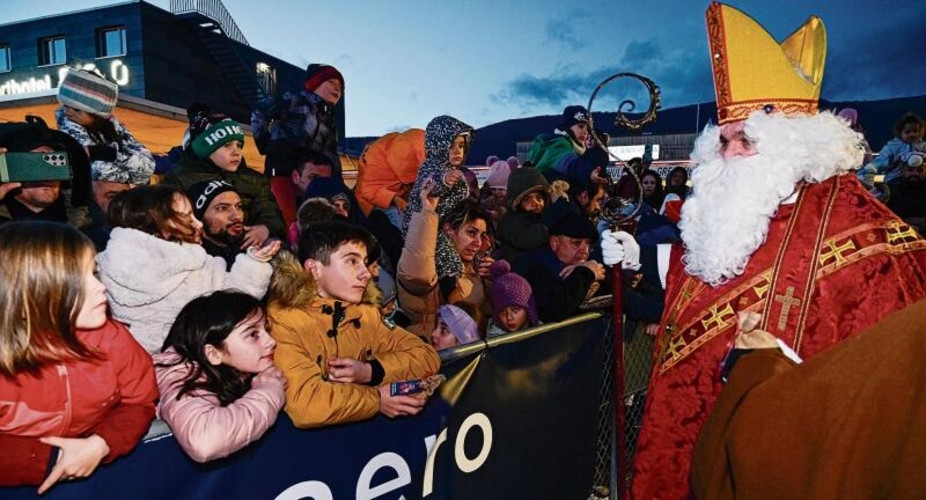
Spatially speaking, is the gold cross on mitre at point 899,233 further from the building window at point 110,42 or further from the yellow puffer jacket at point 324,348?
the building window at point 110,42

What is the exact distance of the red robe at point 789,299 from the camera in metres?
2.61

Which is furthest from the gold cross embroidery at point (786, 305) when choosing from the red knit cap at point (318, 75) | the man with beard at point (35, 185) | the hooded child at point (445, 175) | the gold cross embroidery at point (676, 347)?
the red knit cap at point (318, 75)

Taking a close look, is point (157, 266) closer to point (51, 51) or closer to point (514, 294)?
point (514, 294)

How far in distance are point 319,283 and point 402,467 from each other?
3.11 feet

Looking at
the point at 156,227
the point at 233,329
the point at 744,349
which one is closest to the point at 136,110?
the point at 156,227

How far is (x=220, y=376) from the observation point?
2.36 meters

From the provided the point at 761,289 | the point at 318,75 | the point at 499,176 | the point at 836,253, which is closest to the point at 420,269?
the point at 761,289

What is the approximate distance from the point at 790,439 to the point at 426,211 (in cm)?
307

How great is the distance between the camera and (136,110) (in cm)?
919

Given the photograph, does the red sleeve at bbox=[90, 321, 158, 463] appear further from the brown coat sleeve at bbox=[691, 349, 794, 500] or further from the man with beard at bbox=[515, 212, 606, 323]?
Result: the man with beard at bbox=[515, 212, 606, 323]

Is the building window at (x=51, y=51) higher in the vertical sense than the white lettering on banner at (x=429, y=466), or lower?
higher

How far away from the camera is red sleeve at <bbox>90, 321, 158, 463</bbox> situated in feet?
6.14

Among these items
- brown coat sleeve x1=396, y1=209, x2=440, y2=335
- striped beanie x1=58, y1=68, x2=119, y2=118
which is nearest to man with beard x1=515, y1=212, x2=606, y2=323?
brown coat sleeve x1=396, y1=209, x2=440, y2=335

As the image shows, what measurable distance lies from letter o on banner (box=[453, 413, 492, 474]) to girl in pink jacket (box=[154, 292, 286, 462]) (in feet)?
3.71
